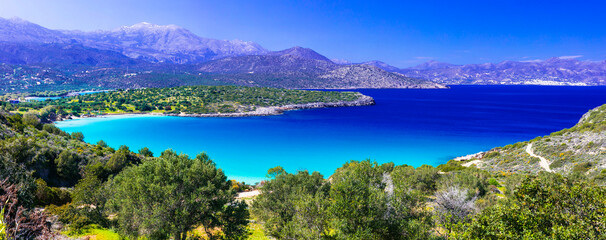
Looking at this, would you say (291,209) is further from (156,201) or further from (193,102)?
(193,102)

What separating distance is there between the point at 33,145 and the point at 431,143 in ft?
259

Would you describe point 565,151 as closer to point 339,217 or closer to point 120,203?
point 339,217

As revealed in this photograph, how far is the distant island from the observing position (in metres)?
124

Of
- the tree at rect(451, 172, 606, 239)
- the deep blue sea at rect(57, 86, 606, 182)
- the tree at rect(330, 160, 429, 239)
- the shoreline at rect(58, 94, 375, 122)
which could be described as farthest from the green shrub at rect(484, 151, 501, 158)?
the shoreline at rect(58, 94, 375, 122)

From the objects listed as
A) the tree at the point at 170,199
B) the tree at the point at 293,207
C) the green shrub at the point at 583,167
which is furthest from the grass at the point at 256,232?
the green shrub at the point at 583,167

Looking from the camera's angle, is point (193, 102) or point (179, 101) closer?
point (193, 102)

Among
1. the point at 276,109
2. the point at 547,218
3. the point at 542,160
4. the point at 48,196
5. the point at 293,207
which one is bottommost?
the point at 276,109

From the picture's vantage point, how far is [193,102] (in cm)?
14875

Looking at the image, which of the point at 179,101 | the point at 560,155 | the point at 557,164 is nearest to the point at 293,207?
the point at 557,164

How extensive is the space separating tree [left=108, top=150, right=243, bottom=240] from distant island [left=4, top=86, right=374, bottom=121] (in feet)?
381

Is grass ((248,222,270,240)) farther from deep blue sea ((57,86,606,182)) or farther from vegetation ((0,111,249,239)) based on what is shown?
deep blue sea ((57,86,606,182))

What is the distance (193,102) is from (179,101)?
7.81 meters

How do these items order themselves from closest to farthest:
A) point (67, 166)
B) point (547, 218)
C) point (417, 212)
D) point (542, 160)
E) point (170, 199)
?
point (547, 218), point (170, 199), point (417, 212), point (67, 166), point (542, 160)

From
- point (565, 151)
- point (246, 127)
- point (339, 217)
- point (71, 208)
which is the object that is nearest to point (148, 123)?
point (246, 127)
